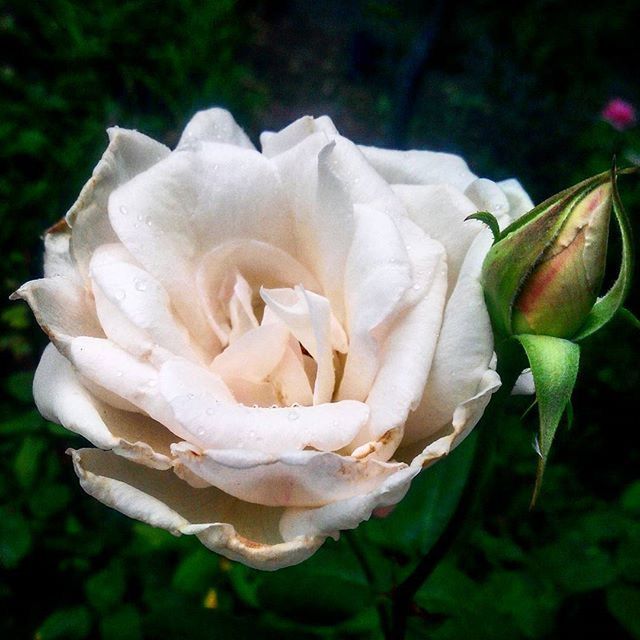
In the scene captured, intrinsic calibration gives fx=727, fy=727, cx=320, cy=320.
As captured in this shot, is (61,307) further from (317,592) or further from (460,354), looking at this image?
(317,592)

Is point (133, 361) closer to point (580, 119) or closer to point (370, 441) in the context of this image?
point (370, 441)

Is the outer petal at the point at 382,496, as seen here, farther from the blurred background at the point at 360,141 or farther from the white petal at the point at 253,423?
the blurred background at the point at 360,141

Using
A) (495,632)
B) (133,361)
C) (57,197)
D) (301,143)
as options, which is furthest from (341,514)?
(57,197)


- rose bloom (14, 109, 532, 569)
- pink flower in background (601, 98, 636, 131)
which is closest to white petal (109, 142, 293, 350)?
rose bloom (14, 109, 532, 569)

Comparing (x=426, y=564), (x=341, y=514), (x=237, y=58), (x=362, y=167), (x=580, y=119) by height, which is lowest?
(x=580, y=119)

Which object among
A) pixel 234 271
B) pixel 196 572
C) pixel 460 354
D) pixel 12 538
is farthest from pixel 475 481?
pixel 12 538

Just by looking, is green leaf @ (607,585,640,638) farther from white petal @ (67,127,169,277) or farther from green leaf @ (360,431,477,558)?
white petal @ (67,127,169,277)
